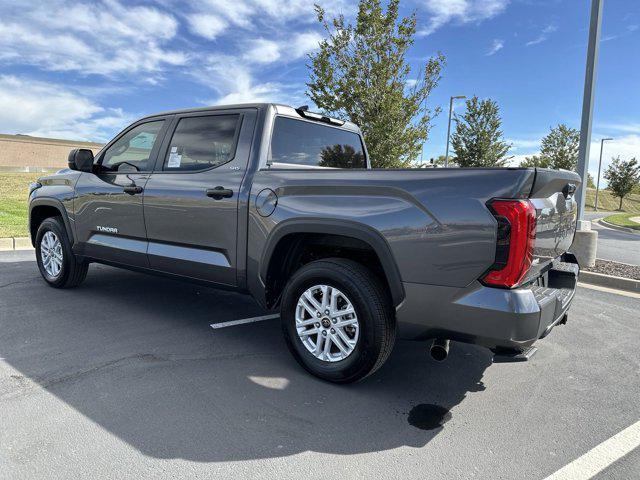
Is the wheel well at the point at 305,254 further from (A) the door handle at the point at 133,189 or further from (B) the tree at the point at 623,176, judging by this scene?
(B) the tree at the point at 623,176

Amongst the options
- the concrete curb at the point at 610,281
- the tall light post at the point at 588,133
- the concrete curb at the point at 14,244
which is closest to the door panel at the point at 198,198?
the concrete curb at the point at 14,244

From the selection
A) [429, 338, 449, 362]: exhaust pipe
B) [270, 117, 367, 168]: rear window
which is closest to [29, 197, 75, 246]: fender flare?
[270, 117, 367, 168]: rear window

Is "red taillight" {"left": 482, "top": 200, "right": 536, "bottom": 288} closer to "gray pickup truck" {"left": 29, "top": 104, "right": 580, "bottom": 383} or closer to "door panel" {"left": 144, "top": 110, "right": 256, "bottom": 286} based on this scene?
"gray pickup truck" {"left": 29, "top": 104, "right": 580, "bottom": 383}

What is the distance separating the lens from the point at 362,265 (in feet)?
10.5

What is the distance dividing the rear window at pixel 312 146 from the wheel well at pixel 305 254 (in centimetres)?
73

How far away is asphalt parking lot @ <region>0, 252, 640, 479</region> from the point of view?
7.82ft

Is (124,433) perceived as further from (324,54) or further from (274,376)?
(324,54)

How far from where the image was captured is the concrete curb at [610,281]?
22.3ft

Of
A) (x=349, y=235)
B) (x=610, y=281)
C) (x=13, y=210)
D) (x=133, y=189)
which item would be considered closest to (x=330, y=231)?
(x=349, y=235)

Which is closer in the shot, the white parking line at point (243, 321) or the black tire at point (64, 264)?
the white parking line at point (243, 321)

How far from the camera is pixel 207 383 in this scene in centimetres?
321

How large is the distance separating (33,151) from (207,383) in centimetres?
7415

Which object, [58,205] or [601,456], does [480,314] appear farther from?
[58,205]

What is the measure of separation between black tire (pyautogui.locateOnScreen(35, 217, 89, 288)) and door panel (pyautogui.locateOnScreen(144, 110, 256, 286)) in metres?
1.53
